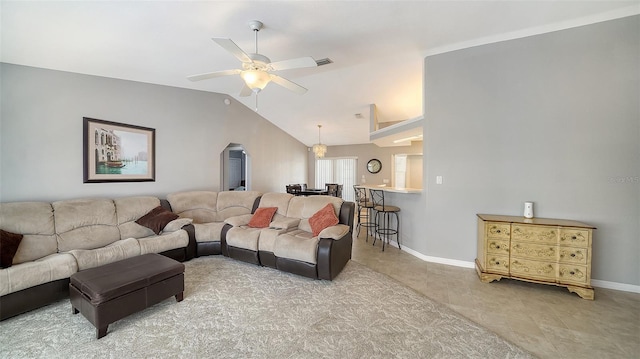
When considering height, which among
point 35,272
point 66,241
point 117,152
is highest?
point 117,152

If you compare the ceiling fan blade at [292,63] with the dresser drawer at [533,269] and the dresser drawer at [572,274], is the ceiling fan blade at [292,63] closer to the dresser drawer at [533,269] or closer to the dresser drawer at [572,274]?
the dresser drawer at [533,269]

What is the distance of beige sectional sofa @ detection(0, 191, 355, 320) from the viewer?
7.63 ft

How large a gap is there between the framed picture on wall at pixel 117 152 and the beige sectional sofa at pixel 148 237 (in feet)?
1.65

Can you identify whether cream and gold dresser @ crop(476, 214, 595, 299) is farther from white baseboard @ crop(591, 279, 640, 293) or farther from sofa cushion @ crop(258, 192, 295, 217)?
sofa cushion @ crop(258, 192, 295, 217)

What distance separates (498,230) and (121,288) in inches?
154

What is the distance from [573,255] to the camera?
2592mm

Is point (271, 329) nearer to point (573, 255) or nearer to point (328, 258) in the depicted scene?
point (328, 258)

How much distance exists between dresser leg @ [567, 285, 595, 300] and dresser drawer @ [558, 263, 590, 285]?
63mm

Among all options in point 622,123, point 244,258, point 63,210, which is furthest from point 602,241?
point 63,210

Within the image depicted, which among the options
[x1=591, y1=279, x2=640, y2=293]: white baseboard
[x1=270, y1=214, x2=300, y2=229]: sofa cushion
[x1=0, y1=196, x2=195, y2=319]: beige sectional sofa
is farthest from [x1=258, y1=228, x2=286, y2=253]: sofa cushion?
[x1=591, y1=279, x2=640, y2=293]: white baseboard

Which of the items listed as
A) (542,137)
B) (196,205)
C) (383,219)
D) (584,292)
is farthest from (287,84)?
(584,292)

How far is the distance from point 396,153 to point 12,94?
7852 mm

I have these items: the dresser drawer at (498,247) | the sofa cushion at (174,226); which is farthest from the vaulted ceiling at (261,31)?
the dresser drawer at (498,247)

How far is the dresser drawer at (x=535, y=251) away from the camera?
266cm
